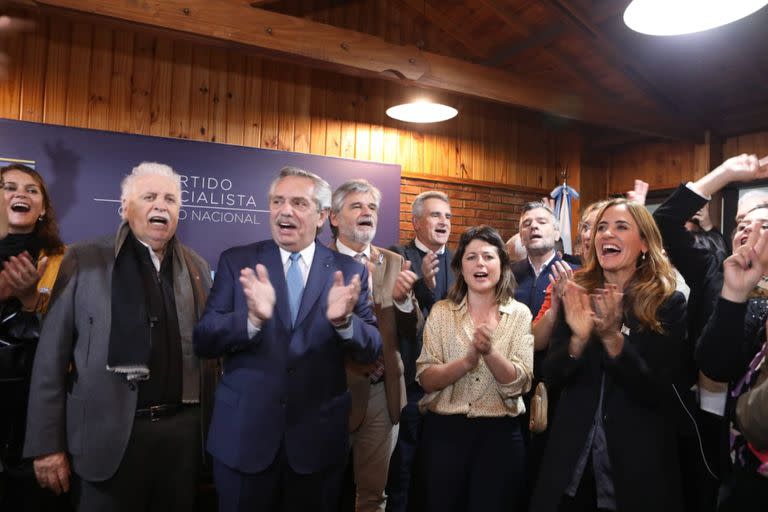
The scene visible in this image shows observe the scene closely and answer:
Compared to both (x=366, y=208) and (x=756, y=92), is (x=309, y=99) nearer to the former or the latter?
(x=366, y=208)

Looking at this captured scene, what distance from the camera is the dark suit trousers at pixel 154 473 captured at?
184cm

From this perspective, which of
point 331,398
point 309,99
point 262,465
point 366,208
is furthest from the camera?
point 309,99

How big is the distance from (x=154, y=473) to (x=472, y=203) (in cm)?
454

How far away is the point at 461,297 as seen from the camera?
2.35m

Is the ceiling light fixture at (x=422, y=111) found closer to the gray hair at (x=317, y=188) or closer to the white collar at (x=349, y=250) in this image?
the white collar at (x=349, y=250)

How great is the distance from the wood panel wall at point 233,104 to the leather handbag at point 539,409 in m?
3.09

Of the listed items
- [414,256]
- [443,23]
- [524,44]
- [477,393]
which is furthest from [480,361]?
[443,23]

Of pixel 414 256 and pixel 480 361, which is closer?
pixel 480 361

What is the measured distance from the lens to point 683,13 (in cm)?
309

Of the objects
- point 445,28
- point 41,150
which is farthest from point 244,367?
point 445,28

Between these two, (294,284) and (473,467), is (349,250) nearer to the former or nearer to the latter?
(294,284)

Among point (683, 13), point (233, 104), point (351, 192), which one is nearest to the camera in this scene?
point (351, 192)

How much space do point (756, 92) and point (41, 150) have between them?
6190mm

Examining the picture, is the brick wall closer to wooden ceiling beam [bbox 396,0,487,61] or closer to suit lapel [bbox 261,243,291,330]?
wooden ceiling beam [bbox 396,0,487,61]
